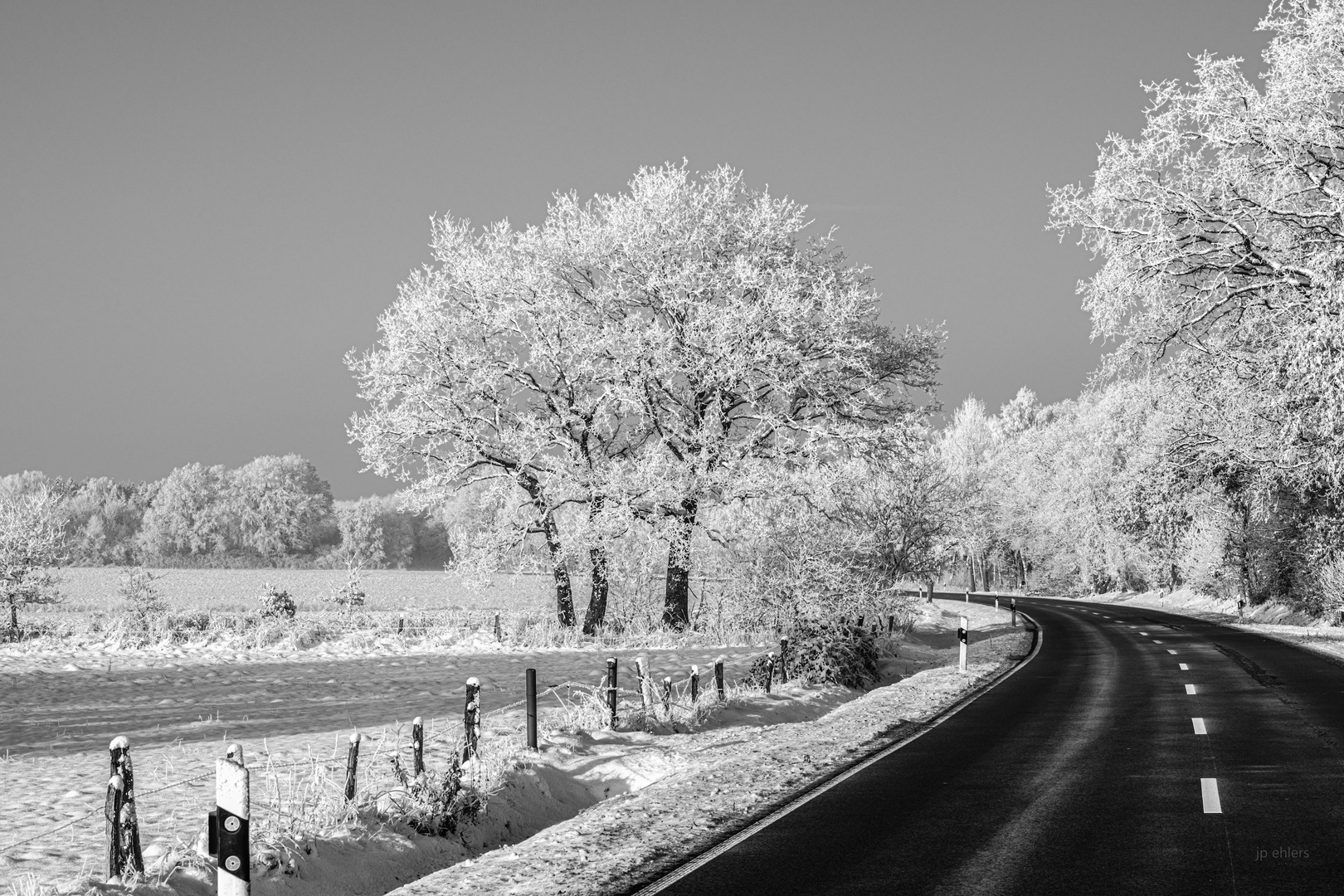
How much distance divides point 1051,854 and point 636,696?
40.7 feet

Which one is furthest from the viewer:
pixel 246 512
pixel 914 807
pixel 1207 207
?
pixel 246 512

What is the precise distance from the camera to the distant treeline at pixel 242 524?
381 feet

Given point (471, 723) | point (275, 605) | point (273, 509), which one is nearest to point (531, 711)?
point (471, 723)

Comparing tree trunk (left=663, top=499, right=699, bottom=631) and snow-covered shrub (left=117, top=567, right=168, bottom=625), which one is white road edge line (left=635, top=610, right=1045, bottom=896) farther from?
snow-covered shrub (left=117, top=567, right=168, bottom=625)

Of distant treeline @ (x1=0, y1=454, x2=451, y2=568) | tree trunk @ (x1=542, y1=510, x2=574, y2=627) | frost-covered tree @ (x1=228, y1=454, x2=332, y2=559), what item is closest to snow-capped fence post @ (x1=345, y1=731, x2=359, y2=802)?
tree trunk @ (x1=542, y1=510, x2=574, y2=627)

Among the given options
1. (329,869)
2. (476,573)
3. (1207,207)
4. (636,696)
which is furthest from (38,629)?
(1207,207)

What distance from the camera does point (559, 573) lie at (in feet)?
104

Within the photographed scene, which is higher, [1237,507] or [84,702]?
[1237,507]

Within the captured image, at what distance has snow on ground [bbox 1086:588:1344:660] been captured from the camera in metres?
32.1

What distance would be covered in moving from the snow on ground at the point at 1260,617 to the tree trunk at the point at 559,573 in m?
18.8

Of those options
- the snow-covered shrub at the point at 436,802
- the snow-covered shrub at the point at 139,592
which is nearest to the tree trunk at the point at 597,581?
the snow-covered shrub at the point at 139,592

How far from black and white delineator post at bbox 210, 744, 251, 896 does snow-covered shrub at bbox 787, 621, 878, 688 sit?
58.3 ft

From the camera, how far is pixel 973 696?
20000 millimetres

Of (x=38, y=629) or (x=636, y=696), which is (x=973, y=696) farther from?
(x=38, y=629)
